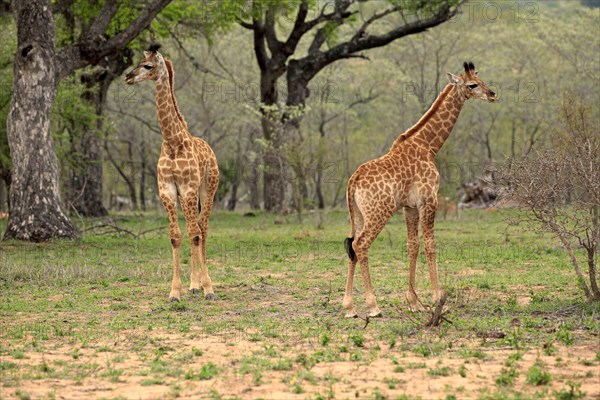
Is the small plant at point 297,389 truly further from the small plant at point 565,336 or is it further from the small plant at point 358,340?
the small plant at point 565,336

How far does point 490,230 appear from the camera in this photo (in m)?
22.2

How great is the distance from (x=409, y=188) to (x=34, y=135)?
10741mm

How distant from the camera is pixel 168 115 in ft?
39.3

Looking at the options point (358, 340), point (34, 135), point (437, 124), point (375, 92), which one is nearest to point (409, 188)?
point (437, 124)

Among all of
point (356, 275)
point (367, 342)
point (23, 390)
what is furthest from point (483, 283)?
point (23, 390)

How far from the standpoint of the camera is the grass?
23.2ft

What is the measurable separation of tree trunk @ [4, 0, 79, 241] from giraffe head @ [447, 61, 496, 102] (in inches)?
399

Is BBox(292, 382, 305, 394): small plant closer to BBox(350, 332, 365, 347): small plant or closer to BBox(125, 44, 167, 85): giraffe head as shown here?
BBox(350, 332, 365, 347): small plant

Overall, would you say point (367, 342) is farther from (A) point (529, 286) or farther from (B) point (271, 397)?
(A) point (529, 286)

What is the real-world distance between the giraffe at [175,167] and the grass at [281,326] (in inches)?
18.1

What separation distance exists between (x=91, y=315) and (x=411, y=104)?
125ft

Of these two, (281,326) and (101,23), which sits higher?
(101,23)

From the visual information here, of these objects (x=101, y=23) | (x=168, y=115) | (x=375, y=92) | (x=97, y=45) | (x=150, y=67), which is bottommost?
(x=168, y=115)

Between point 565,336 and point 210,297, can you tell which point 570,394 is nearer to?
point 565,336
